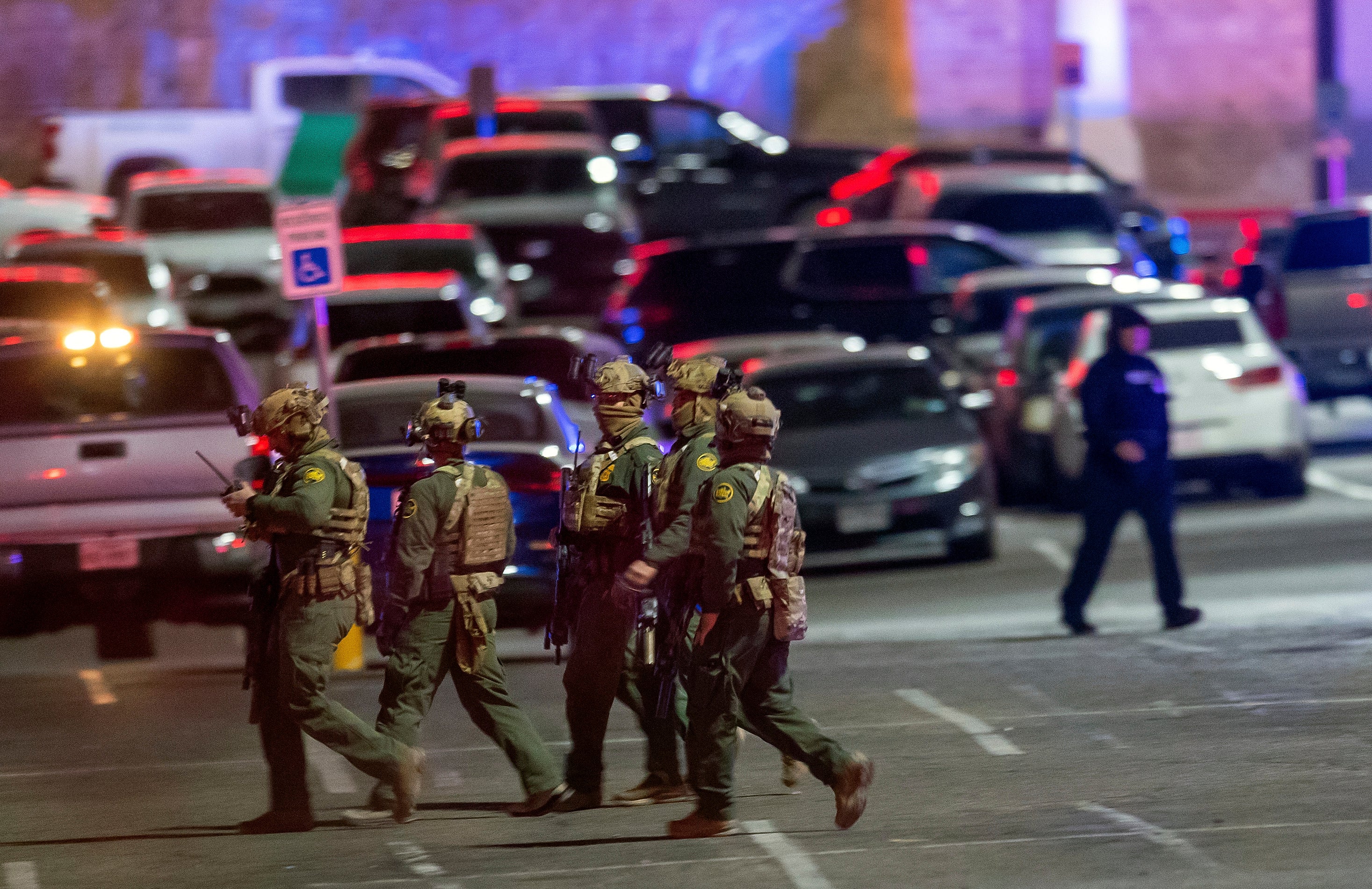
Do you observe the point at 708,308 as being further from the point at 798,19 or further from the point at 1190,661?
the point at 798,19

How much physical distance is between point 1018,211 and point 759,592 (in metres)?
16.2

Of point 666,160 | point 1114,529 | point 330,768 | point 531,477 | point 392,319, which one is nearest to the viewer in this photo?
point 330,768

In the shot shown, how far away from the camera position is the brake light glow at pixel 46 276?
18.8 meters

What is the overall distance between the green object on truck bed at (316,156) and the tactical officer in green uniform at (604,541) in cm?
2121

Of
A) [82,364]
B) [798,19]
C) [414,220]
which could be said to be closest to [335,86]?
[414,220]

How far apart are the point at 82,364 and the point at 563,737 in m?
4.18

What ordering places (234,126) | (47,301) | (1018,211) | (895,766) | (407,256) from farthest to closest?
1. (234,126)
2. (1018,211)
3. (407,256)
4. (47,301)
5. (895,766)

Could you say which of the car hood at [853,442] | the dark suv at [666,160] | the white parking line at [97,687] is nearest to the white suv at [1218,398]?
the car hood at [853,442]

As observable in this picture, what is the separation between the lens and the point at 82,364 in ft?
42.3

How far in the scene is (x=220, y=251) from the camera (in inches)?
911

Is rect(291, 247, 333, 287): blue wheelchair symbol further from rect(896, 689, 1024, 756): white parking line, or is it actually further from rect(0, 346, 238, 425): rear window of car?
rect(896, 689, 1024, 756): white parking line

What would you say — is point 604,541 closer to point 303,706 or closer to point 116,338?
point 303,706

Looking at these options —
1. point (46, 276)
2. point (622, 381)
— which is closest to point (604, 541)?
point (622, 381)

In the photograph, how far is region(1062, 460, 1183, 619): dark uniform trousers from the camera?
12.6m
